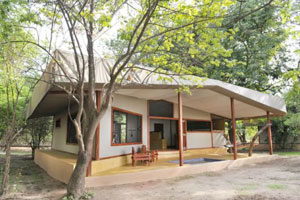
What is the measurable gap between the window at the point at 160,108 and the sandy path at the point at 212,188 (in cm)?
397

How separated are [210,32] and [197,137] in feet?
29.7

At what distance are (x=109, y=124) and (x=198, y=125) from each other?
7.01 m

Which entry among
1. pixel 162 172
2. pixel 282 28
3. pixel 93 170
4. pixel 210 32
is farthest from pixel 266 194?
pixel 282 28

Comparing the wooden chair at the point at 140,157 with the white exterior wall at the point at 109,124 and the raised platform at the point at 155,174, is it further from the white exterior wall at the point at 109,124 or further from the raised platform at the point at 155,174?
the raised platform at the point at 155,174

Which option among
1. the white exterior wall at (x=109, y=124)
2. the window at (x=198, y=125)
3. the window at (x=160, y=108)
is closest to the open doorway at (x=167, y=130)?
the window at (x=198, y=125)

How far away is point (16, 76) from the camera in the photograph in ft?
18.5

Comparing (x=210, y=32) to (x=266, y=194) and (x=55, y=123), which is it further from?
(x=55, y=123)

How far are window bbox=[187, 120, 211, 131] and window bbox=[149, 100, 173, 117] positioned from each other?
1.77 metres

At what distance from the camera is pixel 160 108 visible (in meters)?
10.6

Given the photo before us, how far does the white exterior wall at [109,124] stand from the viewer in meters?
6.97

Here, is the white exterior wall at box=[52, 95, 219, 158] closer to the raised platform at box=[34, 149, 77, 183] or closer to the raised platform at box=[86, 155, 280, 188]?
the raised platform at box=[34, 149, 77, 183]

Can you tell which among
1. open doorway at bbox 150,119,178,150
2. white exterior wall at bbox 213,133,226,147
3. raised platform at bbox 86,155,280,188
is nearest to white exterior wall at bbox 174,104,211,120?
white exterior wall at bbox 213,133,226,147

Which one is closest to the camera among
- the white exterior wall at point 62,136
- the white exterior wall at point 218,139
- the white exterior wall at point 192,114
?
the white exterior wall at point 62,136

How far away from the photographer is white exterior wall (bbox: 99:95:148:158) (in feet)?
22.9
